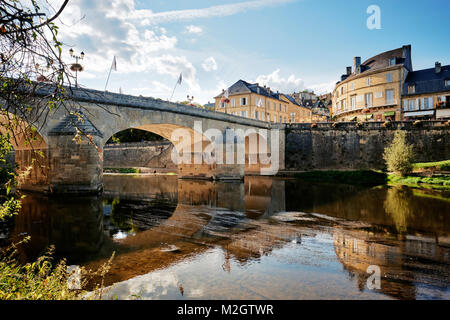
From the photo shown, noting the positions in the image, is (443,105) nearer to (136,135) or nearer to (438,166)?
(438,166)

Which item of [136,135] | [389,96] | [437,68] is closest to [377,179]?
[389,96]

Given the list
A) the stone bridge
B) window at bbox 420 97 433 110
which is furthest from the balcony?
the stone bridge

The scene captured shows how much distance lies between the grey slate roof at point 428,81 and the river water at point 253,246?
27.2m

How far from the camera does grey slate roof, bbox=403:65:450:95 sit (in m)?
33.9

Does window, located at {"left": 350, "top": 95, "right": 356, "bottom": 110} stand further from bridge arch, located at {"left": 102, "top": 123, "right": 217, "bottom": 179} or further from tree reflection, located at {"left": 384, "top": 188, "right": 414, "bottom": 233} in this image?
tree reflection, located at {"left": 384, "top": 188, "right": 414, "bottom": 233}

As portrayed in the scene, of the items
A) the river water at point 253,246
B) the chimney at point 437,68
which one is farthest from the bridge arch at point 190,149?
the chimney at point 437,68

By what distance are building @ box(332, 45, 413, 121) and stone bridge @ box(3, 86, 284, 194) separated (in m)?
15.0

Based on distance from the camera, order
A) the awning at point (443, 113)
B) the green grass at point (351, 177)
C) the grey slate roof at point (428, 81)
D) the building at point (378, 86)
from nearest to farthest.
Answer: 1. the green grass at point (351, 177)
2. the awning at point (443, 113)
3. the grey slate roof at point (428, 81)
4. the building at point (378, 86)

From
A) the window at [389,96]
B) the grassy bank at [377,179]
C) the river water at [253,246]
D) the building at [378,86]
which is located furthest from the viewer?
the window at [389,96]

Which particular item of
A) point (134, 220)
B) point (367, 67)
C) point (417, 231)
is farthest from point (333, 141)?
point (134, 220)

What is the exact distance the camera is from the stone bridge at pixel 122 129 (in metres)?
15.0

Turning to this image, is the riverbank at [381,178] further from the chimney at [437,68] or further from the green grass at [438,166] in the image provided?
the chimney at [437,68]

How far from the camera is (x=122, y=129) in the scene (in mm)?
18234

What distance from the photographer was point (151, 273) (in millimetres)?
5586
